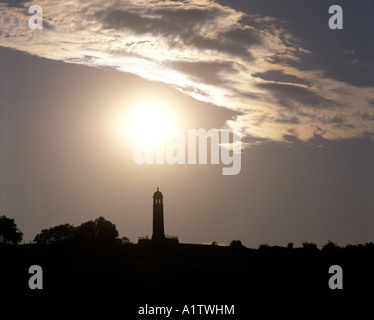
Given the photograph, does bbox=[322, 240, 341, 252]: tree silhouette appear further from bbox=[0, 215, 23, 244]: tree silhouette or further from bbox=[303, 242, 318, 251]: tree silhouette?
bbox=[0, 215, 23, 244]: tree silhouette

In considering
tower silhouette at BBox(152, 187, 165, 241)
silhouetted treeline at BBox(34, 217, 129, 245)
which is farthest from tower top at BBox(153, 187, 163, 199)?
silhouetted treeline at BBox(34, 217, 129, 245)

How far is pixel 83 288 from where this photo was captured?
181ft

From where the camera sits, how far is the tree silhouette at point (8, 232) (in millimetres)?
110875

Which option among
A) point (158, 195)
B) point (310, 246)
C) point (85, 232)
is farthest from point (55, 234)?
point (310, 246)

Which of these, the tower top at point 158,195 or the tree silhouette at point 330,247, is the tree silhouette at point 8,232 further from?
the tree silhouette at point 330,247

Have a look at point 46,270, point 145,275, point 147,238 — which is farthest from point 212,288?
point 147,238

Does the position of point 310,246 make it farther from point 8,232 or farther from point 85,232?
point 8,232

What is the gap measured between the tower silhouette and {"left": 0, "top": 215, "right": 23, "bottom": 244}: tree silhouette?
4408 cm

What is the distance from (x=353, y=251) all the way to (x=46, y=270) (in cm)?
3382

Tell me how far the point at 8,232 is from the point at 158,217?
45724mm

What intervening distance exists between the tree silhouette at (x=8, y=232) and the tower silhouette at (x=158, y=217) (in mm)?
44080

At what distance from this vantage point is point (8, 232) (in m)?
111
